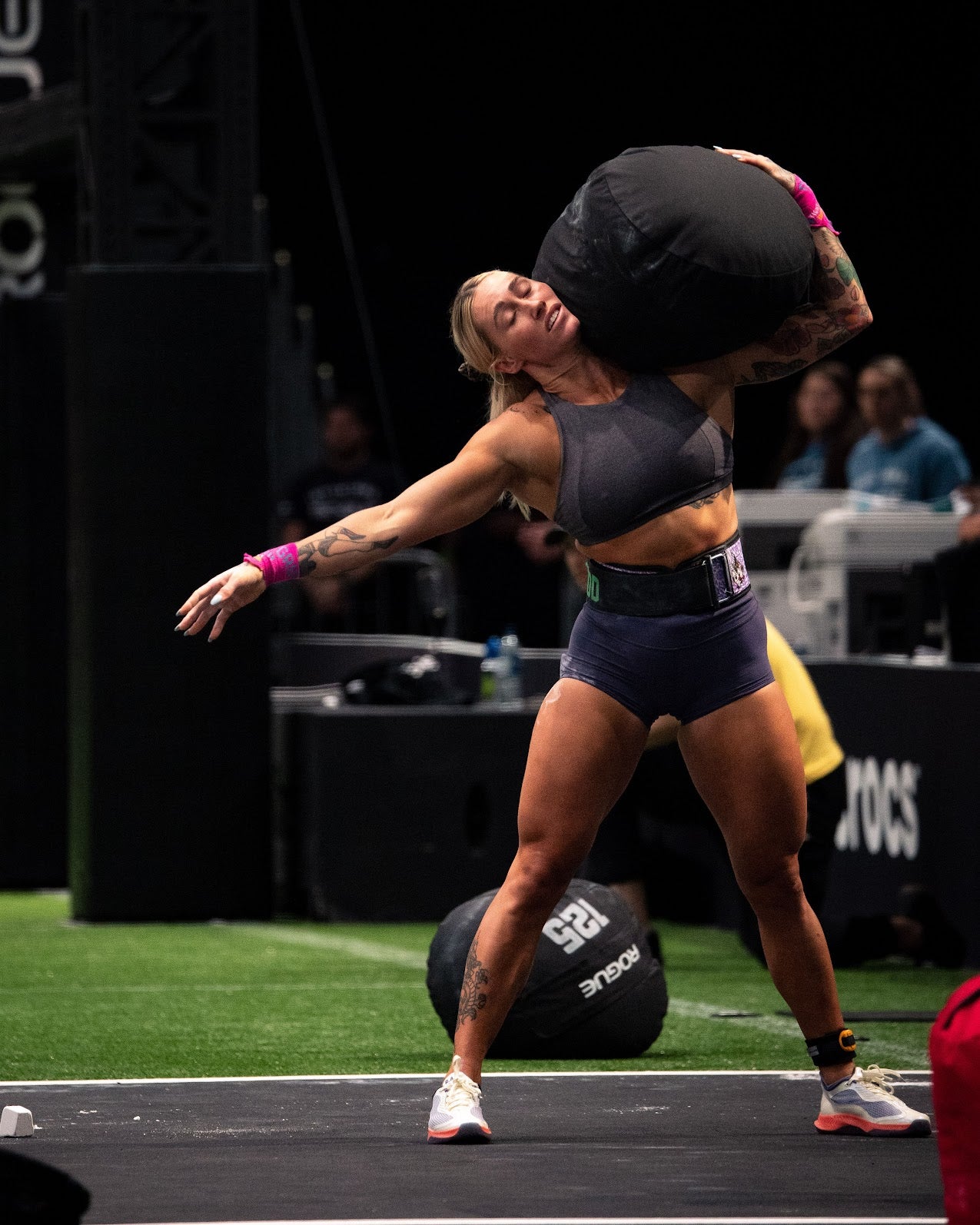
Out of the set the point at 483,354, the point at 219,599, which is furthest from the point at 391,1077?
the point at 483,354

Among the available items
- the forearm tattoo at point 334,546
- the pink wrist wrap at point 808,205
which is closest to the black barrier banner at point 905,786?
the pink wrist wrap at point 808,205

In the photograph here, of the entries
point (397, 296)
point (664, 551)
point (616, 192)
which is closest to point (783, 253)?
point (616, 192)

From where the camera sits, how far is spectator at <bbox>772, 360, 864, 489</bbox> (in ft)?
37.3

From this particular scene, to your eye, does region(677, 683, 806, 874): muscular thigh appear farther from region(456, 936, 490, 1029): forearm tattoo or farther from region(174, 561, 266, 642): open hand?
region(174, 561, 266, 642): open hand

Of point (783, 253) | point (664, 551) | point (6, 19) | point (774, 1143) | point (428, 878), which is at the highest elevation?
point (6, 19)

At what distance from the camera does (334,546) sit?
486 centimetres

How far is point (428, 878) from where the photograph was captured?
33.2 feet

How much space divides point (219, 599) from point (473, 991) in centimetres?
109

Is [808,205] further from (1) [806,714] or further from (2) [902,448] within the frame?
(2) [902,448]

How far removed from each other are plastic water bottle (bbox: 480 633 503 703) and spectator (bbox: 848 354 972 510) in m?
1.93

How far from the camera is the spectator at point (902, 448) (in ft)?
34.8

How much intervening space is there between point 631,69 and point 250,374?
7.38 meters

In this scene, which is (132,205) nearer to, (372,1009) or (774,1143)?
(372,1009)

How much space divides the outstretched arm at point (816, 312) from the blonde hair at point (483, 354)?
1.56 feet
